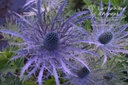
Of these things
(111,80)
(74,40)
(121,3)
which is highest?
(121,3)

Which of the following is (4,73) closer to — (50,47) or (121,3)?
(50,47)

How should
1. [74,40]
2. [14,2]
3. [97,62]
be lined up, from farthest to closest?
1. [14,2]
2. [97,62]
3. [74,40]

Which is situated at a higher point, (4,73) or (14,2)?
(14,2)

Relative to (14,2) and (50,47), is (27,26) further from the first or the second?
(14,2)

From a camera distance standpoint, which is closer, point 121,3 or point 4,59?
point 4,59

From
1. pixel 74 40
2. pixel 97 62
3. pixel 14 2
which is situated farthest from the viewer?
pixel 14 2

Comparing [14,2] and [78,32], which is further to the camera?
[14,2]

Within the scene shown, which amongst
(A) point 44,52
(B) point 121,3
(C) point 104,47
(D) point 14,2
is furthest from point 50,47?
(B) point 121,3

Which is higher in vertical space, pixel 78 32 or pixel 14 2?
pixel 14 2

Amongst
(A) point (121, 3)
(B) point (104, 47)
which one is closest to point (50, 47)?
(B) point (104, 47)
